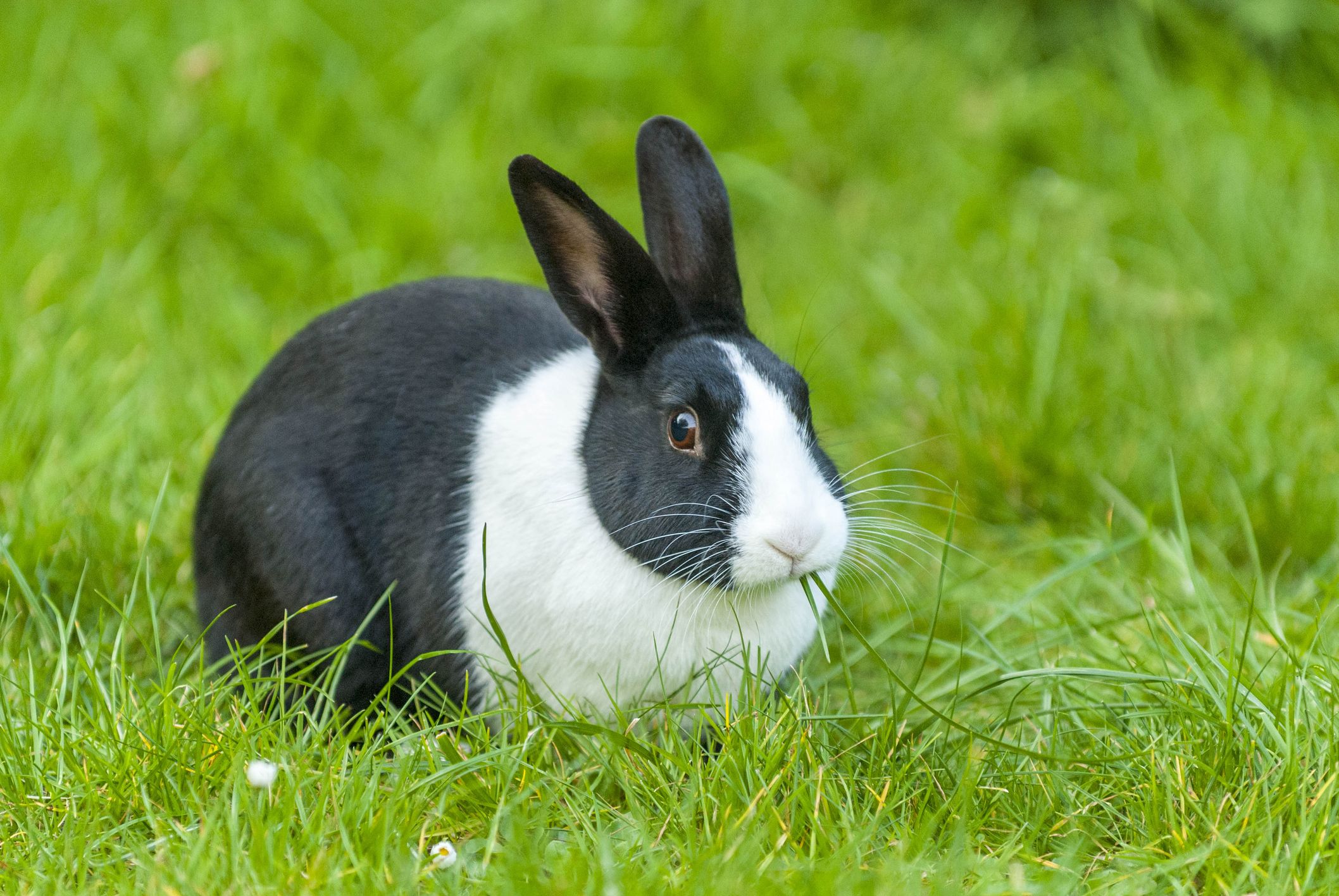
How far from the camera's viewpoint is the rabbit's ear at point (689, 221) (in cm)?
349

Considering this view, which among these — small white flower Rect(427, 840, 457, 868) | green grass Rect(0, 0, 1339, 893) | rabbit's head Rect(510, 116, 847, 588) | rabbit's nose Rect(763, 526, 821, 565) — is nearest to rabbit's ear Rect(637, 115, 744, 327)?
rabbit's head Rect(510, 116, 847, 588)

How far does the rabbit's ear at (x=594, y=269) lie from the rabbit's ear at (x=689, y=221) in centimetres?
14

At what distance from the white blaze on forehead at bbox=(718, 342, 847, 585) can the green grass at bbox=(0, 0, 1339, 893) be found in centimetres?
22

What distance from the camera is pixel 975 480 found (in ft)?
15.1

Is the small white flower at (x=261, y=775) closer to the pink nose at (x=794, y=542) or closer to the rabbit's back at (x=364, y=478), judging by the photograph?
the rabbit's back at (x=364, y=478)

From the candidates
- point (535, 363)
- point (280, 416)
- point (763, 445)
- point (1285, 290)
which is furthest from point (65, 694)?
point (1285, 290)

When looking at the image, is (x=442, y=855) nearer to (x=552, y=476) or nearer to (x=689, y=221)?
(x=552, y=476)

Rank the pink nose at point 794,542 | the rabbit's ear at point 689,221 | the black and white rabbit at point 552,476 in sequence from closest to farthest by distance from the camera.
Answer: the pink nose at point 794,542 < the black and white rabbit at point 552,476 < the rabbit's ear at point 689,221

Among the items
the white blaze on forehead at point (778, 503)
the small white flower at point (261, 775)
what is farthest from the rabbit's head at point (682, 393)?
the small white flower at point (261, 775)

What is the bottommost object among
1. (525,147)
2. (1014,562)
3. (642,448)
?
(1014,562)

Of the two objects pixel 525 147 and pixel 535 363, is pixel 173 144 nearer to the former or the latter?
pixel 525 147

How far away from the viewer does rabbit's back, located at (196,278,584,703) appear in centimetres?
350

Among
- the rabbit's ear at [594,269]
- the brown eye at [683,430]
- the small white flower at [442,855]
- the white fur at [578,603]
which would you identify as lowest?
the small white flower at [442,855]

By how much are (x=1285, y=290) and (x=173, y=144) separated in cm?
460
